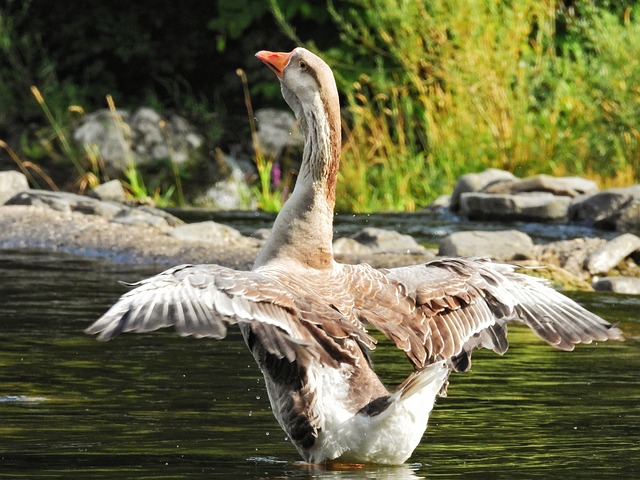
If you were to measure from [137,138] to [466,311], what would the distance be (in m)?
16.3

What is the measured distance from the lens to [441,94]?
17016 millimetres

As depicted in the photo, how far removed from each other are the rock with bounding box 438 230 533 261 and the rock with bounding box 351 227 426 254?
18.4 inches

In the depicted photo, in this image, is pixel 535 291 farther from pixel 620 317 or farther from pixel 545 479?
pixel 620 317

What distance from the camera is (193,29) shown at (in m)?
24.6

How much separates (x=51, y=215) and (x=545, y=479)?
935cm

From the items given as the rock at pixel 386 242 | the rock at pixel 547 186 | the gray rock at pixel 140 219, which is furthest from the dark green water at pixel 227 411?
the rock at pixel 547 186

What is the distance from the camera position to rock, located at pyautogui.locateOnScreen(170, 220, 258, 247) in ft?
41.4

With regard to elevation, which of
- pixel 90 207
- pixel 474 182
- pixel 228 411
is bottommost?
pixel 474 182

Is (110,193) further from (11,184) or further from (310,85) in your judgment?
(310,85)

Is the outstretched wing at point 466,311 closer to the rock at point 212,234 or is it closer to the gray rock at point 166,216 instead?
the rock at point 212,234

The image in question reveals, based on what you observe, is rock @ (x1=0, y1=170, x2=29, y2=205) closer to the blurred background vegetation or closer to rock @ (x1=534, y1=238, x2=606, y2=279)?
the blurred background vegetation

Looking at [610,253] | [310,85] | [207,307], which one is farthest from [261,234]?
[207,307]

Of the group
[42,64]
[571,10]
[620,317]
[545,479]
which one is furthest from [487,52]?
[545,479]

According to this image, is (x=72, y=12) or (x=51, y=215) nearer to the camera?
(x=51, y=215)
